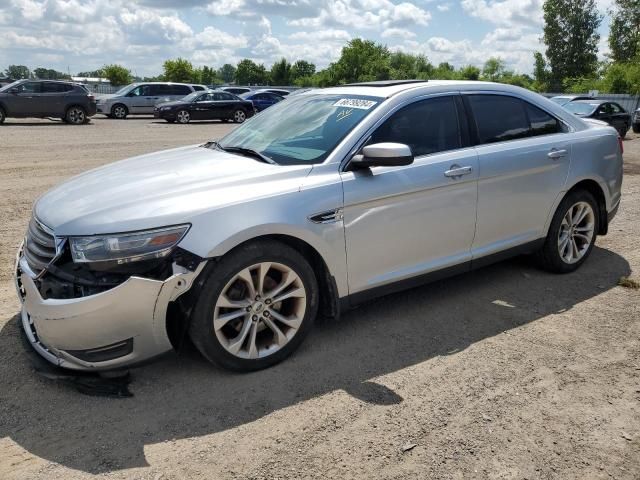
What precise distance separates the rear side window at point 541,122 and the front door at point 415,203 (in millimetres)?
885

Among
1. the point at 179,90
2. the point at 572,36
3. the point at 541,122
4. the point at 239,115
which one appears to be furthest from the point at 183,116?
the point at 572,36

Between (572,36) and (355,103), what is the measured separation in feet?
260

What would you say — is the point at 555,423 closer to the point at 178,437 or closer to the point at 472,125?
the point at 178,437

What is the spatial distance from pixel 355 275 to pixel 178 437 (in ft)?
4.95

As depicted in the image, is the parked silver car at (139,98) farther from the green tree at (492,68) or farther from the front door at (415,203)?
the green tree at (492,68)

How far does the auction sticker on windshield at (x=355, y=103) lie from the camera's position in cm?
407

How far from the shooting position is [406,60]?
288 ft

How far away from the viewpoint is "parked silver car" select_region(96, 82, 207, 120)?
25.6 metres

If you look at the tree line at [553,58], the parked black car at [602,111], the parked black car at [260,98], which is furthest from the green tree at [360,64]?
the parked black car at [602,111]

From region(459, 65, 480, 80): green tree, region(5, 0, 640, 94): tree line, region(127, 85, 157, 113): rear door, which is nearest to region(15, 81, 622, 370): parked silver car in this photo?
region(127, 85, 157, 113): rear door

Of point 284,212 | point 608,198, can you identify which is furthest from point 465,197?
point 608,198

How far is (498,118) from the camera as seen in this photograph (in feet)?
15.3

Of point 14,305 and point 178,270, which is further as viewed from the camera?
point 14,305

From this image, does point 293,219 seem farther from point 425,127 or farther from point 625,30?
point 625,30
